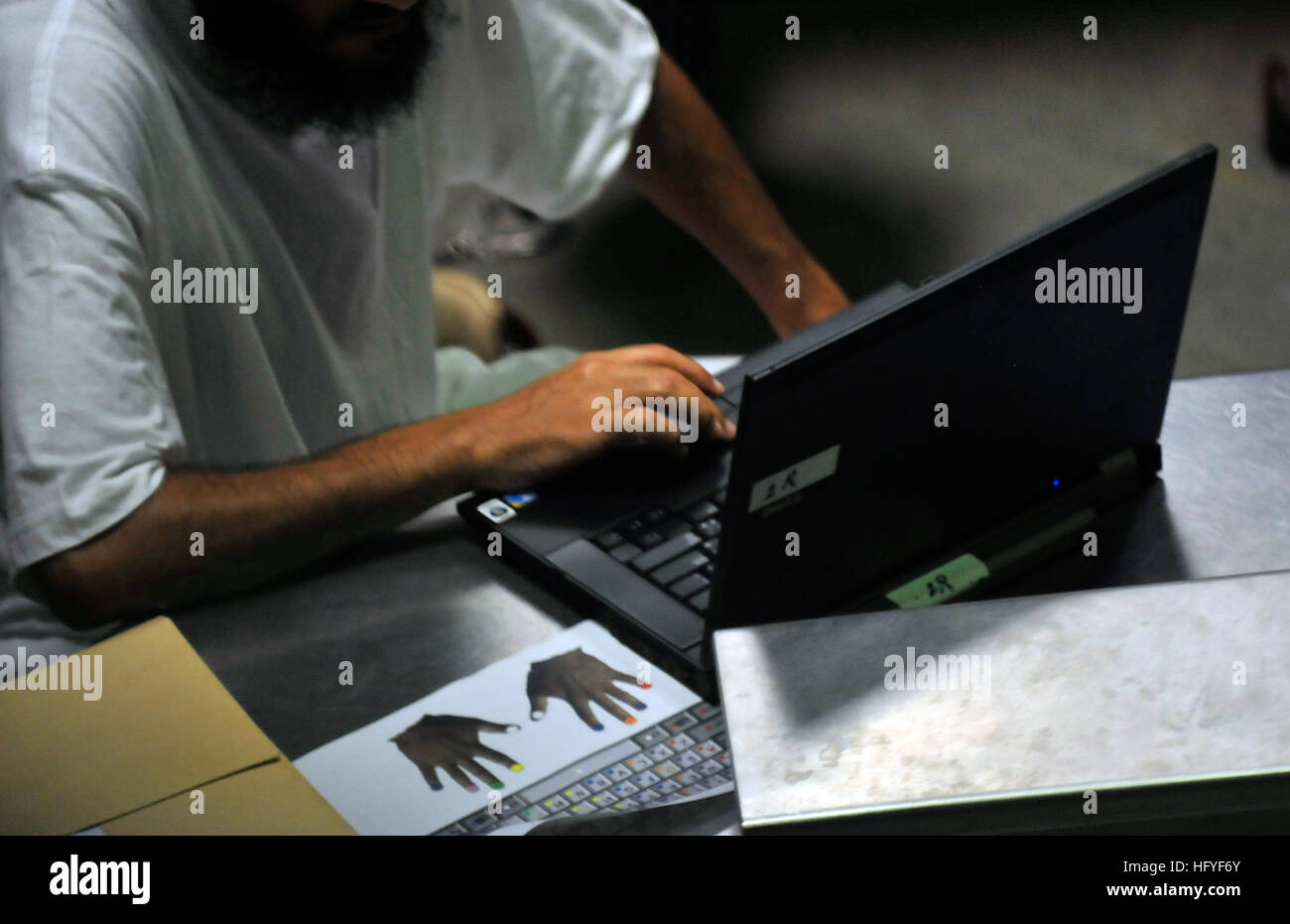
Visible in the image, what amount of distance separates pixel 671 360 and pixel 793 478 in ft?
1.08

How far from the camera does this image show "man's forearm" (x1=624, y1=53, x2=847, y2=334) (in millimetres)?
1395

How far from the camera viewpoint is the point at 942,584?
853 mm

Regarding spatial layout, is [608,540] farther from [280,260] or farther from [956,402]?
[280,260]

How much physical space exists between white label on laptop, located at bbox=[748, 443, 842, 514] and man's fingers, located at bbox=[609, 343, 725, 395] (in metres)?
0.31

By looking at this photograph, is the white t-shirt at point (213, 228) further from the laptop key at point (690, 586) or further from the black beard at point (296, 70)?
the laptop key at point (690, 586)

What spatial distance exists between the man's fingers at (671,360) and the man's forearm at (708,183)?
1.17 ft

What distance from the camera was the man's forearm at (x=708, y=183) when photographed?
1.39 meters

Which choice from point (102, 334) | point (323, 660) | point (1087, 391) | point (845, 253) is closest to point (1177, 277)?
point (1087, 391)

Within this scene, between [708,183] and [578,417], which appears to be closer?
[578,417]

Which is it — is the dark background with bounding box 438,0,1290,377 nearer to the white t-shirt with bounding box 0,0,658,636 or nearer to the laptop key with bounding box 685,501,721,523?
the white t-shirt with bounding box 0,0,658,636

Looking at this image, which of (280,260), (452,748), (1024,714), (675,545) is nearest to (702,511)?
(675,545)

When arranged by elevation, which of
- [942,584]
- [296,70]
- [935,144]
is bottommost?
[942,584]

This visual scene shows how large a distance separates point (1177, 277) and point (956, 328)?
8.5 inches

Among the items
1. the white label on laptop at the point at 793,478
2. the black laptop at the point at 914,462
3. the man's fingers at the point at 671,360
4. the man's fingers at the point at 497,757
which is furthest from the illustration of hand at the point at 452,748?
the man's fingers at the point at 671,360
